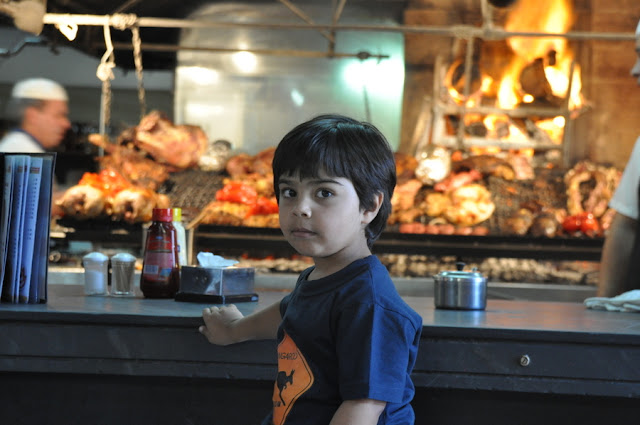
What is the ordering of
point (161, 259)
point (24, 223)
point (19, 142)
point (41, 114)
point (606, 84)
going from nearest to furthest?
point (24, 223) < point (161, 259) < point (19, 142) < point (41, 114) < point (606, 84)

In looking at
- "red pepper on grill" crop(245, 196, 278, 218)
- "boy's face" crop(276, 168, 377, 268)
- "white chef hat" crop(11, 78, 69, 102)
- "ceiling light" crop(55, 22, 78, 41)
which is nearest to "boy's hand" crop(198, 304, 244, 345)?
"boy's face" crop(276, 168, 377, 268)

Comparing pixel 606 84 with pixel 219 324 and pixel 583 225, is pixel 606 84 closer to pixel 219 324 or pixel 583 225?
pixel 583 225

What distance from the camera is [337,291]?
1.72 metres

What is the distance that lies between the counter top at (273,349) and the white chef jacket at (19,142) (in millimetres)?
4343

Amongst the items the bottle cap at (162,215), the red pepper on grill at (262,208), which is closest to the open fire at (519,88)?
the red pepper on grill at (262,208)

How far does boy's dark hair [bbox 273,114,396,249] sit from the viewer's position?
1.72 metres

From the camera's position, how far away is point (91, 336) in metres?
2.14

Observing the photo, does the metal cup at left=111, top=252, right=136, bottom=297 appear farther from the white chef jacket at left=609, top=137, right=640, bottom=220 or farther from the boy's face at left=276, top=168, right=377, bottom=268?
the white chef jacket at left=609, top=137, right=640, bottom=220

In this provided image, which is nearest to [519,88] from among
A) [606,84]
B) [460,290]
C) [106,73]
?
[606,84]

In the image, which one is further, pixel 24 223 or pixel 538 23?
pixel 538 23

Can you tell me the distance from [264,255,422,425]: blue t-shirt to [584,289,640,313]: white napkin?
110 centimetres

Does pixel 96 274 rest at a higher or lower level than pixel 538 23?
lower

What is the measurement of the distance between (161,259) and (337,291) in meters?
0.97

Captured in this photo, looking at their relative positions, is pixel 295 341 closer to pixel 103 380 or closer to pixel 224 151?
pixel 103 380
